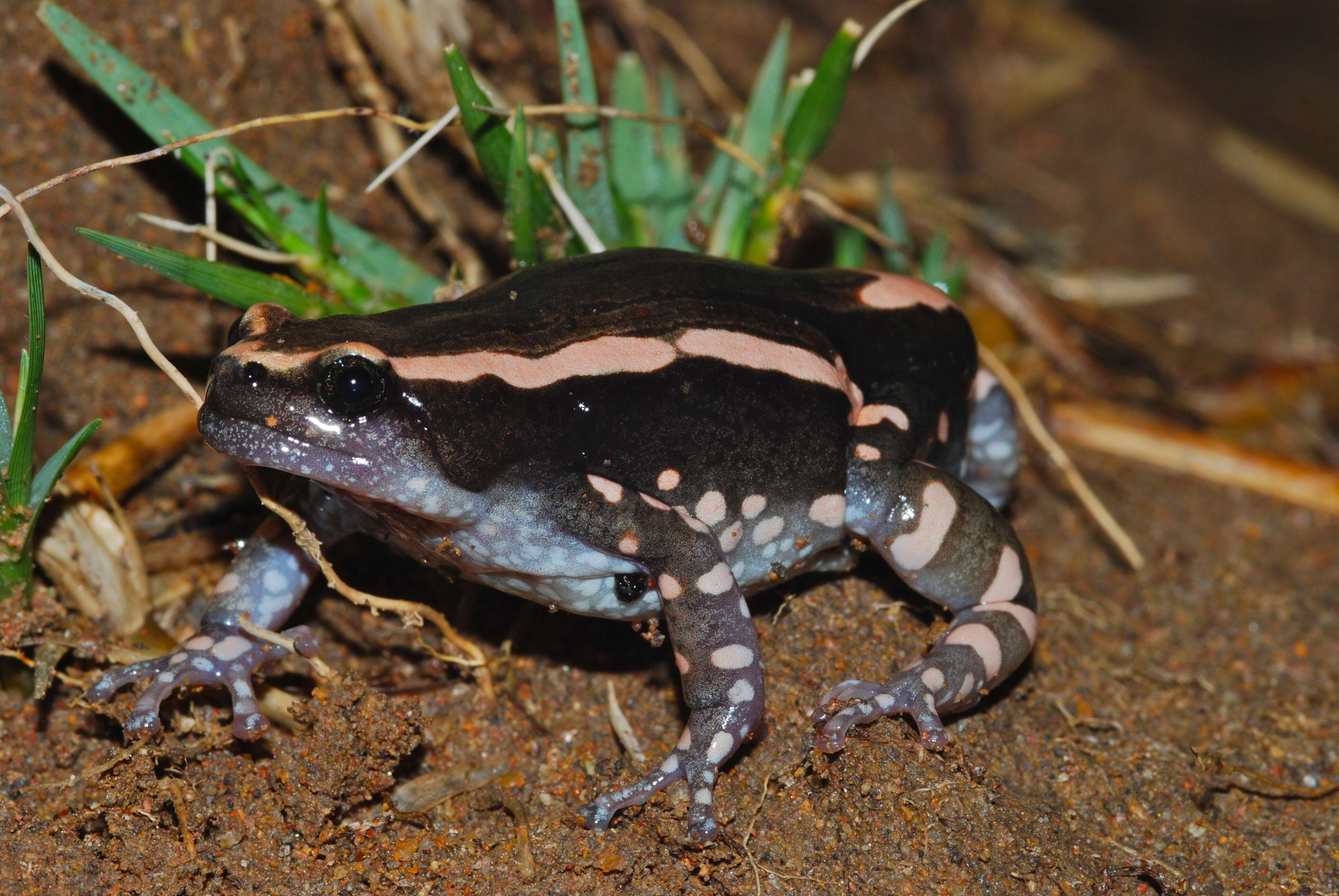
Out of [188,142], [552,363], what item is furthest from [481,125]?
[552,363]

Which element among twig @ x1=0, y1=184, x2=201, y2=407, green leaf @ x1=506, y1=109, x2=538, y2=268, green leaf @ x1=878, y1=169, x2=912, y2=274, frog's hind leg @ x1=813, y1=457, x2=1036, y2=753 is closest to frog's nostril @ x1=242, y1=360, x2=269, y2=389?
twig @ x1=0, y1=184, x2=201, y2=407

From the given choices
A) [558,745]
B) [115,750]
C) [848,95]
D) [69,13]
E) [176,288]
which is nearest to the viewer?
[115,750]

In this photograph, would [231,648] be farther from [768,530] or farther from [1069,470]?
[1069,470]

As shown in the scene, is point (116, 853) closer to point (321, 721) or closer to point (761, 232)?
point (321, 721)

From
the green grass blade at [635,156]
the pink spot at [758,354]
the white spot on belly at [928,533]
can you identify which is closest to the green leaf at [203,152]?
the green grass blade at [635,156]

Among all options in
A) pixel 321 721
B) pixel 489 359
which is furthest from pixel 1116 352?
pixel 321 721

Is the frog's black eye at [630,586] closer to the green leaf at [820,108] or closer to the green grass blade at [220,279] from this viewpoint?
the green grass blade at [220,279]
